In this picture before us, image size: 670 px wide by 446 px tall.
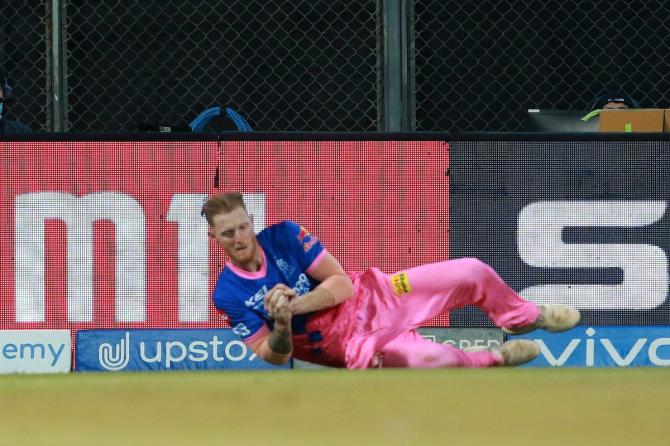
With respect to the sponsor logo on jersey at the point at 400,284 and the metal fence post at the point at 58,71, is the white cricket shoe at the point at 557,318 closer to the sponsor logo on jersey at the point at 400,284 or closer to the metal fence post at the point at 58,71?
the sponsor logo on jersey at the point at 400,284

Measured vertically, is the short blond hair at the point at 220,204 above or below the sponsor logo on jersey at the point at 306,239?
above

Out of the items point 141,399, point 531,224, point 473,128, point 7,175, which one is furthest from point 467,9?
point 141,399

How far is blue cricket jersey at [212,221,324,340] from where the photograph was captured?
20.3 ft

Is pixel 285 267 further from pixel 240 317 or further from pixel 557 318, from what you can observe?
pixel 557 318

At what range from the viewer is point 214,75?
1056 cm

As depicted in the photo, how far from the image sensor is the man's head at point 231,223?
655cm

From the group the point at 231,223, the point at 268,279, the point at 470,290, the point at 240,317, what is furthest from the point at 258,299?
the point at 470,290

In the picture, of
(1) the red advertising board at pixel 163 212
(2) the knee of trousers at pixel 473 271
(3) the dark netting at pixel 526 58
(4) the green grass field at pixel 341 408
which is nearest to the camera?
(4) the green grass field at pixel 341 408

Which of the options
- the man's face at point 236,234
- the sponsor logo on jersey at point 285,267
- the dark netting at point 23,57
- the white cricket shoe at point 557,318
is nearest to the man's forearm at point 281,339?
the sponsor logo on jersey at point 285,267

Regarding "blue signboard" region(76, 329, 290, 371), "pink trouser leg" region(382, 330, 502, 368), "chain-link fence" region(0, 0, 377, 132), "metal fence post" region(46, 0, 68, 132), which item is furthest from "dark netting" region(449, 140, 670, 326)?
"chain-link fence" region(0, 0, 377, 132)

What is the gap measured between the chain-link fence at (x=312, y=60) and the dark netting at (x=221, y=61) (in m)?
0.01

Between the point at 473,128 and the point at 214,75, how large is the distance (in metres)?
2.33

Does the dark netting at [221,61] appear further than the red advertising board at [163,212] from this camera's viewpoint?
Yes

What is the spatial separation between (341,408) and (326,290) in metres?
2.50
